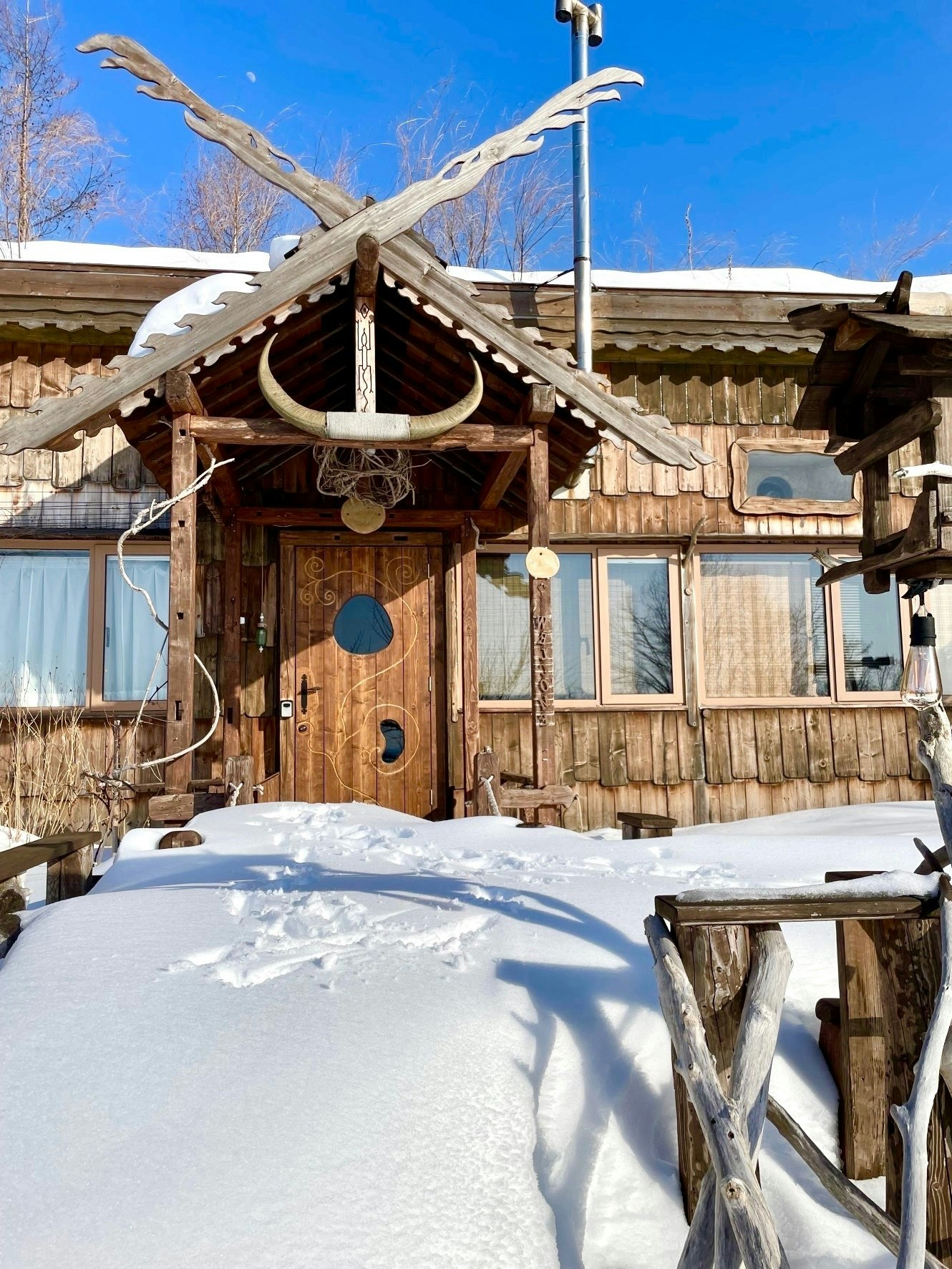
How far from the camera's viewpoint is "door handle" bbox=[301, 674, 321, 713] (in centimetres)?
757

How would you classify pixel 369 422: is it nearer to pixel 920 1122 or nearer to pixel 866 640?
pixel 920 1122

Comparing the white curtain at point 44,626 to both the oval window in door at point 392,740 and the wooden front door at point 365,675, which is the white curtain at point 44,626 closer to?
the wooden front door at point 365,675

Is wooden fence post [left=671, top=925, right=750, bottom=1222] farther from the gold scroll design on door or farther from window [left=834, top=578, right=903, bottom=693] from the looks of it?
window [left=834, top=578, right=903, bottom=693]

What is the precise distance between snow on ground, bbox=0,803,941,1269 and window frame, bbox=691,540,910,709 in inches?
180

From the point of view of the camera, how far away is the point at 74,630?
304 inches

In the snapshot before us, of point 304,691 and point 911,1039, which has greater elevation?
point 304,691

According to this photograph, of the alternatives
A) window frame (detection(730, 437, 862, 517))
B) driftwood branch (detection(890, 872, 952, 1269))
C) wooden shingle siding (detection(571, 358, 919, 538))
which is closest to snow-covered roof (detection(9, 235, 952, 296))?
wooden shingle siding (detection(571, 358, 919, 538))

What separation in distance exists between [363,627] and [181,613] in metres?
2.46

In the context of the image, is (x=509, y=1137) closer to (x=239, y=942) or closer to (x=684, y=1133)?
(x=684, y=1133)

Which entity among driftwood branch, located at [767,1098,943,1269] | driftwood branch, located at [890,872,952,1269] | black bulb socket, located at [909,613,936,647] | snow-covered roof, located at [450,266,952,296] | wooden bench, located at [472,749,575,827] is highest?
snow-covered roof, located at [450,266,952,296]

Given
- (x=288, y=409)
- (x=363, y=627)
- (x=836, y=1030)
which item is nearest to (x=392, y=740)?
(x=363, y=627)

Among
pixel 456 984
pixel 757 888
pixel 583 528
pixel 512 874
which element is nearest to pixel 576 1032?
pixel 456 984

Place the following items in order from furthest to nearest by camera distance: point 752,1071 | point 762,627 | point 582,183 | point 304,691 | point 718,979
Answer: point 582,183 < point 762,627 < point 304,691 < point 718,979 < point 752,1071

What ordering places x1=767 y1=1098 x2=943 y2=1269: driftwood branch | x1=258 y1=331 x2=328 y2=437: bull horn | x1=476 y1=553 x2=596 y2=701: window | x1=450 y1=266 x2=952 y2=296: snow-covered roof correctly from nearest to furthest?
x1=767 y1=1098 x2=943 y2=1269: driftwood branch < x1=258 y1=331 x2=328 y2=437: bull horn < x1=476 y1=553 x2=596 y2=701: window < x1=450 y1=266 x2=952 y2=296: snow-covered roof
